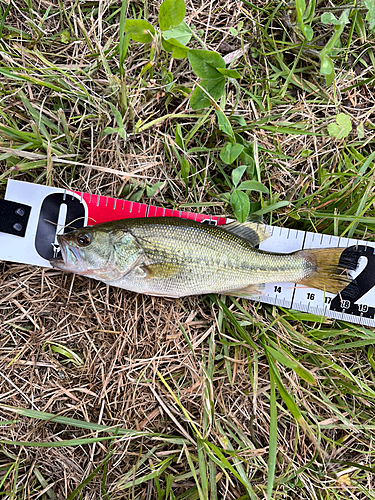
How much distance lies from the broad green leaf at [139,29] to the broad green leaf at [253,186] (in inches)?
58.4

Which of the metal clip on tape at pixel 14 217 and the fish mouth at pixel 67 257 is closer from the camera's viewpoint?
the fish mouth at pixel 67 257

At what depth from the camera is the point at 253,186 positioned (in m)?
3.09

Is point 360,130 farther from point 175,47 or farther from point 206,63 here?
point 175,47

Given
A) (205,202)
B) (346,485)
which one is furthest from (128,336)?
(346,485)

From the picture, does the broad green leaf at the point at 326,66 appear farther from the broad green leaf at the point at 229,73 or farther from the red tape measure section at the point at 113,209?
the red tape measure section at the point at 113,209

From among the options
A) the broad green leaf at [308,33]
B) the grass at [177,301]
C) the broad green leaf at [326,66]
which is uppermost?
the broad green leaf at [308,33]

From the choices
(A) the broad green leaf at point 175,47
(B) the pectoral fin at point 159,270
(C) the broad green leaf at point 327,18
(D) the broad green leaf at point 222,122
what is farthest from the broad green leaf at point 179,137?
(C) the broad green leaf at point 327,18

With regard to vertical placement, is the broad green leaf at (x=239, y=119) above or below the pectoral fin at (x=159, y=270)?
above

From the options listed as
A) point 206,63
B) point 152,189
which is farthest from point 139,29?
point 152,189

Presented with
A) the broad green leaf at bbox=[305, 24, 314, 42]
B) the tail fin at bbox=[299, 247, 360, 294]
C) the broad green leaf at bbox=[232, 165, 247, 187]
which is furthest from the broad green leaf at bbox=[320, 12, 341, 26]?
the tail fin at bbox=[299, 247, 360, 294]

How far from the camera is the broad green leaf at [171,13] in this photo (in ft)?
8.72

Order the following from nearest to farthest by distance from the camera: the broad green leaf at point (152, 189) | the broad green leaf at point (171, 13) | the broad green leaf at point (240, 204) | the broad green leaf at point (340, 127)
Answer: the broad green leaf at point (171, 13) < the broad green leaf at point (240, 204) < the broad green leaf at point (152, 189) < the broad green leaf at point (340, 127)

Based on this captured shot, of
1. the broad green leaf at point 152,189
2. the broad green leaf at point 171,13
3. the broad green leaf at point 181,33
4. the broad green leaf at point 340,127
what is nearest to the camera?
the broad green leaf at point 171,13

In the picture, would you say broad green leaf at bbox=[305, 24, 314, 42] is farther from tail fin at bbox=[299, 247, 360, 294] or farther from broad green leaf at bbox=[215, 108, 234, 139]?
tail fin at bbox=[299, 247, 360, 294]
